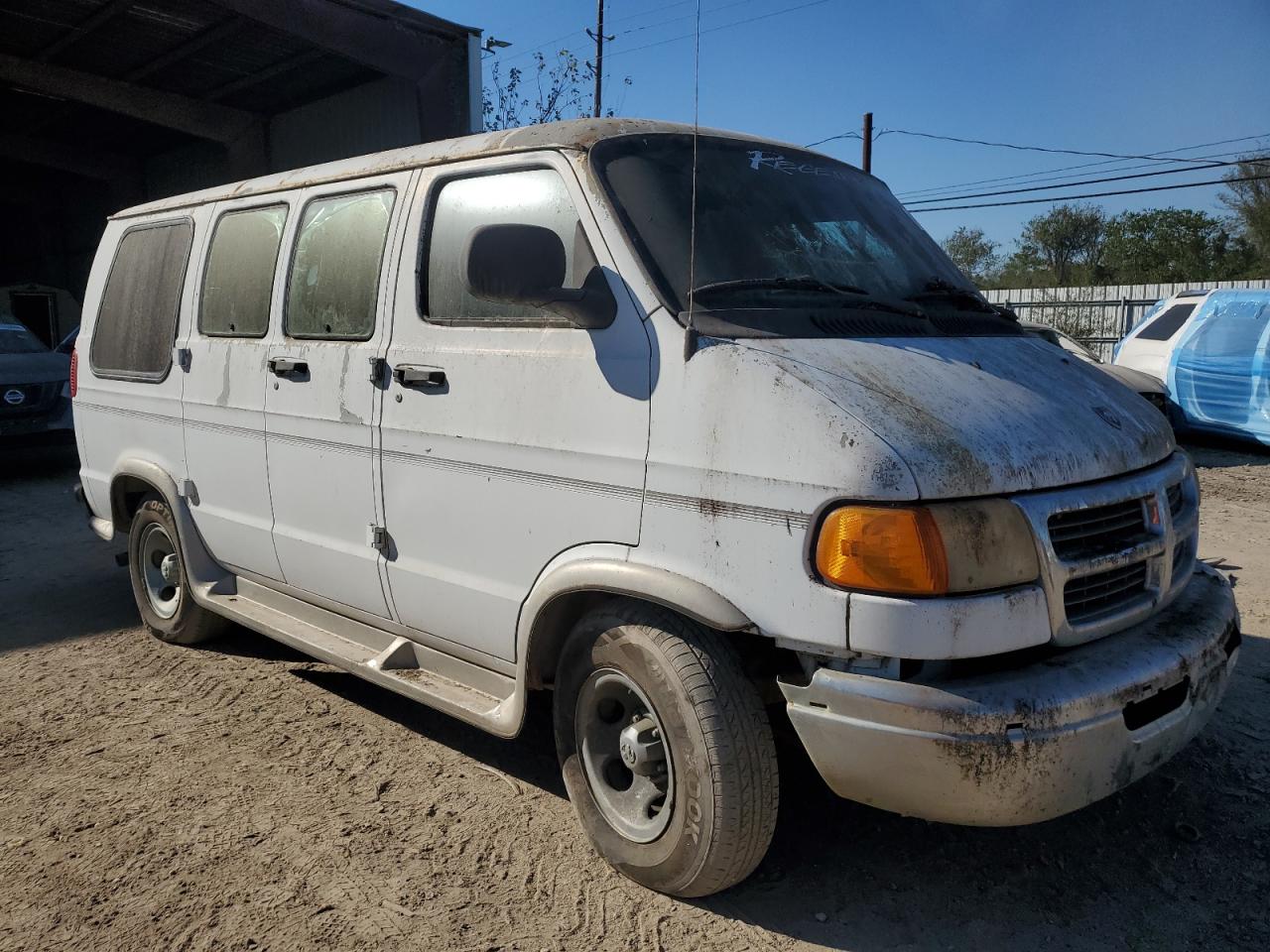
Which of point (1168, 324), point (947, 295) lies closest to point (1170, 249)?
point (1168, 324)

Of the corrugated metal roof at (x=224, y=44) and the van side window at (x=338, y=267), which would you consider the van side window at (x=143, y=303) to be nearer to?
the van side window at (x=338, y=267)

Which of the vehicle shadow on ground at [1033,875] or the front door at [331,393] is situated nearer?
the vehicle shadow on ground at [1033,875]

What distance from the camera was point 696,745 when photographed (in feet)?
8.73

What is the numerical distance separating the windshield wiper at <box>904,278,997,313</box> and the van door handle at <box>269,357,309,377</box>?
2.27 m

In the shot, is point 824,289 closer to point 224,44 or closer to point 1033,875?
point 1033,875

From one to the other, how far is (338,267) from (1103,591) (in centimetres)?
288

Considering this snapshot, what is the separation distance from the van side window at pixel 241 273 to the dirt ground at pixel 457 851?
1659mm

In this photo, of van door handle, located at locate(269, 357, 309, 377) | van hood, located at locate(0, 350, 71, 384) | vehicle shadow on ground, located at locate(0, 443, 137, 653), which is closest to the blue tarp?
van door handle, located at locate(269, 357, 309, 377)

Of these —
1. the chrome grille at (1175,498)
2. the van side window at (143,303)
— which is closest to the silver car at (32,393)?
the van side window at (143,303)

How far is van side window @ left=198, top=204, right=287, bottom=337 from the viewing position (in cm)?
425

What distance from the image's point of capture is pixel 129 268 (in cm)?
520

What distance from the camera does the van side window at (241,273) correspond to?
13.9ft

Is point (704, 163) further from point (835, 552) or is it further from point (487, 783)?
point (487, 783)

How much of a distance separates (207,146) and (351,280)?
1613cm
